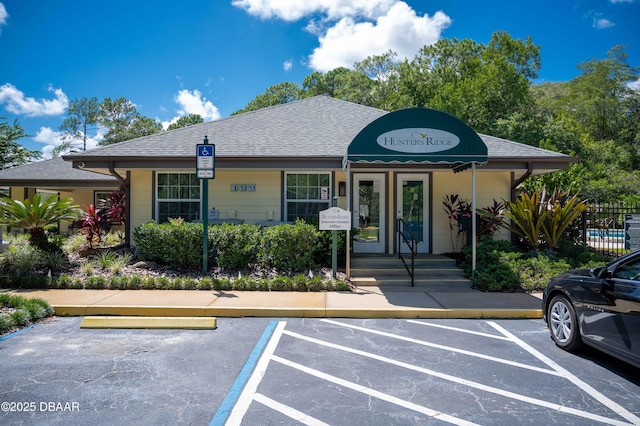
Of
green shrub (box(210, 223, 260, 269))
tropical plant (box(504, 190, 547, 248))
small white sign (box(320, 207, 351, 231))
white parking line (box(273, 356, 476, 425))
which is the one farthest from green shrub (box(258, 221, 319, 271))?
tropical plant (box(504, 190, 547, 248))

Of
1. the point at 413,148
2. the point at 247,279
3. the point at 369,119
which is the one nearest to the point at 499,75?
the point at 369,119

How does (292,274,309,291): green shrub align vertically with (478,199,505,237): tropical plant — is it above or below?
below

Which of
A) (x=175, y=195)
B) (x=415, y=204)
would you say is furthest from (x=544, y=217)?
(x=175, y=195)

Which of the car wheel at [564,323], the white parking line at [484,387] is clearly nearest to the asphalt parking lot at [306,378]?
the white parking line at [484,387]

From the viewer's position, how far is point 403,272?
974 centimetres

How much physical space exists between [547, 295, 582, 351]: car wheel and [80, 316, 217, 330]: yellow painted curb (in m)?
4.96

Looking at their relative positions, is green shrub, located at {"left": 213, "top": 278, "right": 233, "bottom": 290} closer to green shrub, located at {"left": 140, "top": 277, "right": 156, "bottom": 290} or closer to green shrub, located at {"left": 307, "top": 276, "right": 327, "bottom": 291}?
green shrub, located at {"left": 140, "top": 277, "right": 156, "bottom": 290}

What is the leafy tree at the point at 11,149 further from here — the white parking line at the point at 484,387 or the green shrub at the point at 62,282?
the white parking line at the point at 484,387

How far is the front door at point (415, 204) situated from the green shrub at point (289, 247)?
3.64 m

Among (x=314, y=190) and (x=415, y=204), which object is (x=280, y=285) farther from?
(x=415, y=204)

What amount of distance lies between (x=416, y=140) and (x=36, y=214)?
29.4 ft

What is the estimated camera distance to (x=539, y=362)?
4.86 m

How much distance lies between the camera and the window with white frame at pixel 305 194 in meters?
11.5

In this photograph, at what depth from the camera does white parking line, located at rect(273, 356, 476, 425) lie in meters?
3.52
